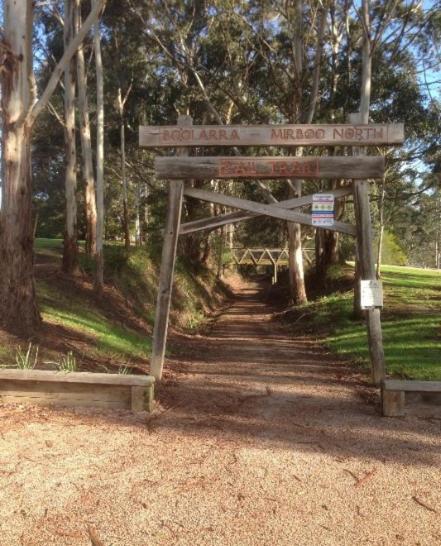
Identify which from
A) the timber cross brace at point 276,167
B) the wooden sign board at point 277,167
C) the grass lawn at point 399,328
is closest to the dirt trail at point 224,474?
the timber cross brace at point 276,167

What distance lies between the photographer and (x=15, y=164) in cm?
699

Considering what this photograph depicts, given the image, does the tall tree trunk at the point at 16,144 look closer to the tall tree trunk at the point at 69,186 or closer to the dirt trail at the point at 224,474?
the dirt trail at the point at 224,474

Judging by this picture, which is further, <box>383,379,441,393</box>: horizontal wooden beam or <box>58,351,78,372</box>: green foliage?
<box>58,351,78,372</box>: green foliage

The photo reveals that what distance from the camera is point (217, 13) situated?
1977 centimetres

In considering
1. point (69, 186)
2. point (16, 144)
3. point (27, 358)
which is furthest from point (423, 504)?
point (69, 186)

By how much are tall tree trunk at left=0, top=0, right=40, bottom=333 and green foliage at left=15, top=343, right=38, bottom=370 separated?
20.8 inches

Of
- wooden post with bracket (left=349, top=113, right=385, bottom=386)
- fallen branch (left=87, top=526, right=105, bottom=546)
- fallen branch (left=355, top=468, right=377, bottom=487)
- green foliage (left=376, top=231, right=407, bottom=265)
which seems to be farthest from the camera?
green foliage (left=376, top=231, right=407, bottom=265)

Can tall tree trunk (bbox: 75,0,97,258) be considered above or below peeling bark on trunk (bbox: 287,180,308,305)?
above

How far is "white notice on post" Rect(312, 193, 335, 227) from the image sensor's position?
7008mm

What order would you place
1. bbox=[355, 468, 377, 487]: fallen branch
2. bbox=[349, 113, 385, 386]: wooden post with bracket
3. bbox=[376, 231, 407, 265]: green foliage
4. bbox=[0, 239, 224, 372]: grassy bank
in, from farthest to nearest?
bbox=[376, 231, 407, 265]: green foliage < bbox=[0, 239, 224, 372]: grassy bank < bbox=[349, 113, 385, 386]: wooden post with bracket < bbox=[355, 468, 377, 487]: fallen branch

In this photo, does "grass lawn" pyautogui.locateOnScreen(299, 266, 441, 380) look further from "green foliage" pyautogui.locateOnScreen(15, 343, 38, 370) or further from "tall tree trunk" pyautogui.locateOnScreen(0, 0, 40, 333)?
"tall tree trunk" pyautogui.locateOnScreen(0, 0, 40, 333)

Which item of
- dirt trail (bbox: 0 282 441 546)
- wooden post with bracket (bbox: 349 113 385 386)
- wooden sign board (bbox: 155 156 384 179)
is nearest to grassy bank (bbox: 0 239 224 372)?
dirt trail (bbox: 0 282 441 546)

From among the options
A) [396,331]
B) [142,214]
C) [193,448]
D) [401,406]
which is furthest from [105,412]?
[142,214]

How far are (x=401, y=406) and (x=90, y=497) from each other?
3.41 metres
